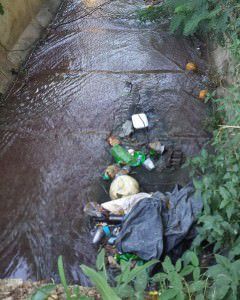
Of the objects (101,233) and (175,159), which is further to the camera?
(175,159)

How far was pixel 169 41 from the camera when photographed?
18.4 feet

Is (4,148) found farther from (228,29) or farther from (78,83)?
(228,29)

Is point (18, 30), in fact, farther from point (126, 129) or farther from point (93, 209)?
point (93, 209)

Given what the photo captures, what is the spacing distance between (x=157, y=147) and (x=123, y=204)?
946 millimetres

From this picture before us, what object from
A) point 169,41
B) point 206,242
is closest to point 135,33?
point 169,41

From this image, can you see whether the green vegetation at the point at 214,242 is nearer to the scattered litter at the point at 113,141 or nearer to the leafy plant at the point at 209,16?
the leafy plant at the point at 209,16

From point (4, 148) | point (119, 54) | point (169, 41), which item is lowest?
point (169, 41)

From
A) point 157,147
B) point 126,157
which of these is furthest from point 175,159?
point 126,157

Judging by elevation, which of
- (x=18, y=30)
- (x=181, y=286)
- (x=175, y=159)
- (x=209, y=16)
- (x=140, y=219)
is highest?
(x=18, y=30)

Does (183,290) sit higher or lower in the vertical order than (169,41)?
higher

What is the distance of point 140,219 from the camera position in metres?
3.01

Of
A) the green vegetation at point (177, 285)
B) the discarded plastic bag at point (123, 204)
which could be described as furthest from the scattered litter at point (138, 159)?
the green vegetation at point (177, 285)

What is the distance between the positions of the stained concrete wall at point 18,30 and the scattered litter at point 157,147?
95.5 inches

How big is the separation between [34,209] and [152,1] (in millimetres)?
4903
